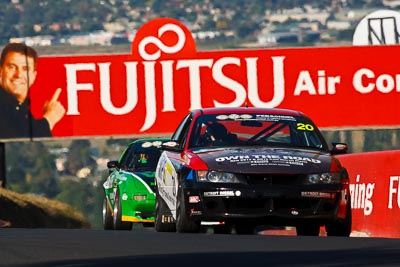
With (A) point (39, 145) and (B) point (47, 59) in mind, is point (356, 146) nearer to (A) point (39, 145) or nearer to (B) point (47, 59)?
(A) point (39, 145)

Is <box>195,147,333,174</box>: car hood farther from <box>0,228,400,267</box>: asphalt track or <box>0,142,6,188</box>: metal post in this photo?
<box>0,142,6,188</box>: metal post

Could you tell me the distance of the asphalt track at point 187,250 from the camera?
44.1 feet

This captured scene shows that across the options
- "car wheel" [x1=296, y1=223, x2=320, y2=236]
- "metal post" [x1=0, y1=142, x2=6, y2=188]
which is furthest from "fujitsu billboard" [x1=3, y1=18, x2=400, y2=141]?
"car wheel" [x1=296, y1=223, x2=320, y2=236]

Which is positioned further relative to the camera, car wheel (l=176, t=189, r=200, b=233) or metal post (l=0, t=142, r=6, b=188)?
metal post (l=0, t=142, r=6, b=188)

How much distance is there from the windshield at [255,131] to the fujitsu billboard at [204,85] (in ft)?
65.6

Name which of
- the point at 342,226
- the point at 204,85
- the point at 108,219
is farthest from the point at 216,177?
the point at 204,85

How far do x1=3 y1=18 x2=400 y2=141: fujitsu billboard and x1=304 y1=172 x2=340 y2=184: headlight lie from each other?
2141cm

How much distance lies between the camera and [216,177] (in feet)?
56.2

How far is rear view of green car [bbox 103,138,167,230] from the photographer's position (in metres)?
23.0

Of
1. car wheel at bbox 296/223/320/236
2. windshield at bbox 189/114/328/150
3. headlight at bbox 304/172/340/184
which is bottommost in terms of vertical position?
car wheel at bbox 296/223/320/236

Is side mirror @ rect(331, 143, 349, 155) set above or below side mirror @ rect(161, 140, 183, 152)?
below

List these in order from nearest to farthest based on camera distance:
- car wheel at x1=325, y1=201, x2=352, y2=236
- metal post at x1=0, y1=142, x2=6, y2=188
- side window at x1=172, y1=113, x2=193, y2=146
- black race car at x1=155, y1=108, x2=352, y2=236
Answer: black race car at x1=155, y1=108, x2=352, y2=236
car wheel at x1=325, y1=201, x2=352, y2=236
side window at x1=172, y1=113, x2=193, y2=146
metal post at x1=0, y1=142, x2=6, y2=188

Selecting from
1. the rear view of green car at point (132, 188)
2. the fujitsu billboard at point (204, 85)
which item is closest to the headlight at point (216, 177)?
the rear view of green car at point (132, 188)

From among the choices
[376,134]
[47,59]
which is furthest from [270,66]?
[376,134]
